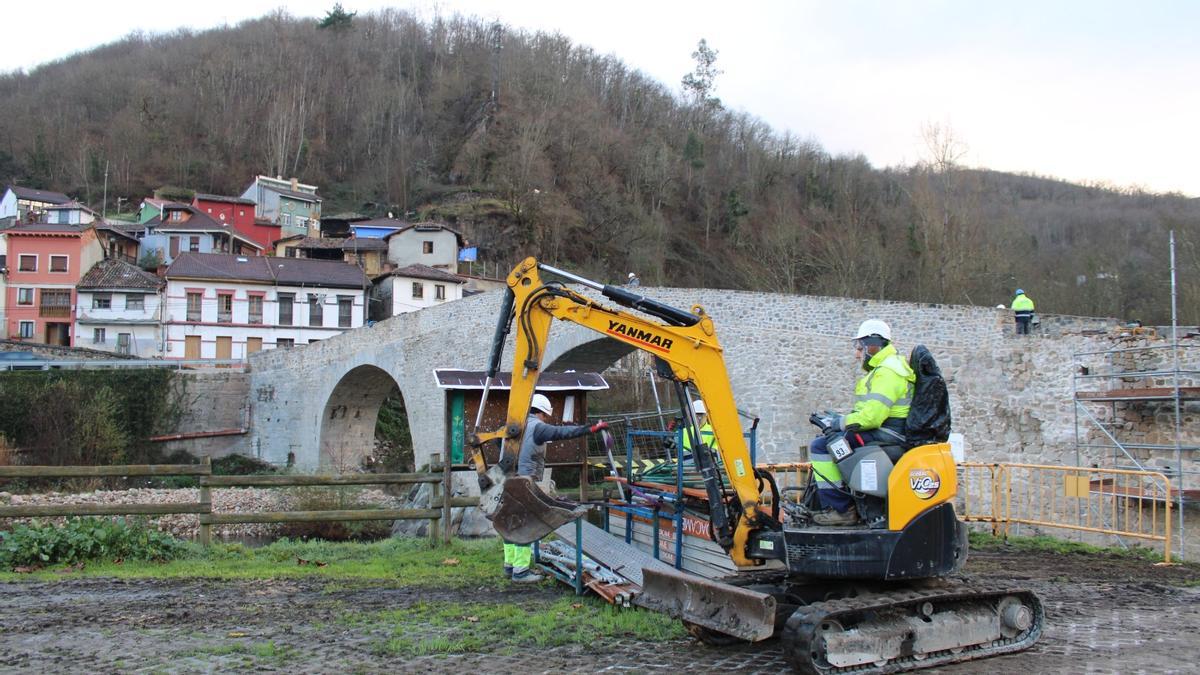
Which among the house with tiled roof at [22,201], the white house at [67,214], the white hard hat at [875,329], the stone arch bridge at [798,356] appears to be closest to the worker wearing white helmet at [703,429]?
the white hard hat at [875,329]

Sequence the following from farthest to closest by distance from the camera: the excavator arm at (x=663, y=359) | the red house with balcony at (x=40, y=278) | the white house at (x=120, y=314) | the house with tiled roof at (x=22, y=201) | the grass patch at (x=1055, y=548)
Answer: the house with tiled roof at (x=22, y=201), the red house with balcony at (x=40, y=278), the white house at (x=120, y=314), the grass patch at (x=1055, y=548), the excavator arm at (x=663, y=359)

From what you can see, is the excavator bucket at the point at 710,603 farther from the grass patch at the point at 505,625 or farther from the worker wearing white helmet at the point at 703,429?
the worker wearing white helmet at the point at 703,429

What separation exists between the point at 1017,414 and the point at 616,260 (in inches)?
1311

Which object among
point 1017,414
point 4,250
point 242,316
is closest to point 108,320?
point 242,316

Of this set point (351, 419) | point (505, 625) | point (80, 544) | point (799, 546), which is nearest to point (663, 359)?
point (799, 546)

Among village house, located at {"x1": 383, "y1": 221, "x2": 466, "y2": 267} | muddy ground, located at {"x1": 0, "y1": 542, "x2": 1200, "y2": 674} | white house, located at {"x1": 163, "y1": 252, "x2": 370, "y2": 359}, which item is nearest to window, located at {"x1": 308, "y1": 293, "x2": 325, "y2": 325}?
white house, located at {"x1": 163, "y1": 252, "x2": 370, "y2": 359}

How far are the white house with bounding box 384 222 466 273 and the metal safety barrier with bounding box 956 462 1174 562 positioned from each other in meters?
35.2

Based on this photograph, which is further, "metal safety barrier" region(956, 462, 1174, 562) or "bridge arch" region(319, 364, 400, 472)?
"bridge arch" region(319, 364, 400, 472)

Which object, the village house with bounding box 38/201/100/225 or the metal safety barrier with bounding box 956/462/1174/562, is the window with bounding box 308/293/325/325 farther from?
the metal safety barrier with bounding box 956/462/1174/562

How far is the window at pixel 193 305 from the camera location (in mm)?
40750

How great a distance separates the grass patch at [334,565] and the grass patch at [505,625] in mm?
1168

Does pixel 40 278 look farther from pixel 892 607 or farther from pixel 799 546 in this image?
pixel 892 607

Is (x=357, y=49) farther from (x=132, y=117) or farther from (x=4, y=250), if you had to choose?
(x=4, y=250)

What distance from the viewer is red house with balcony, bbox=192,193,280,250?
55.2 m
